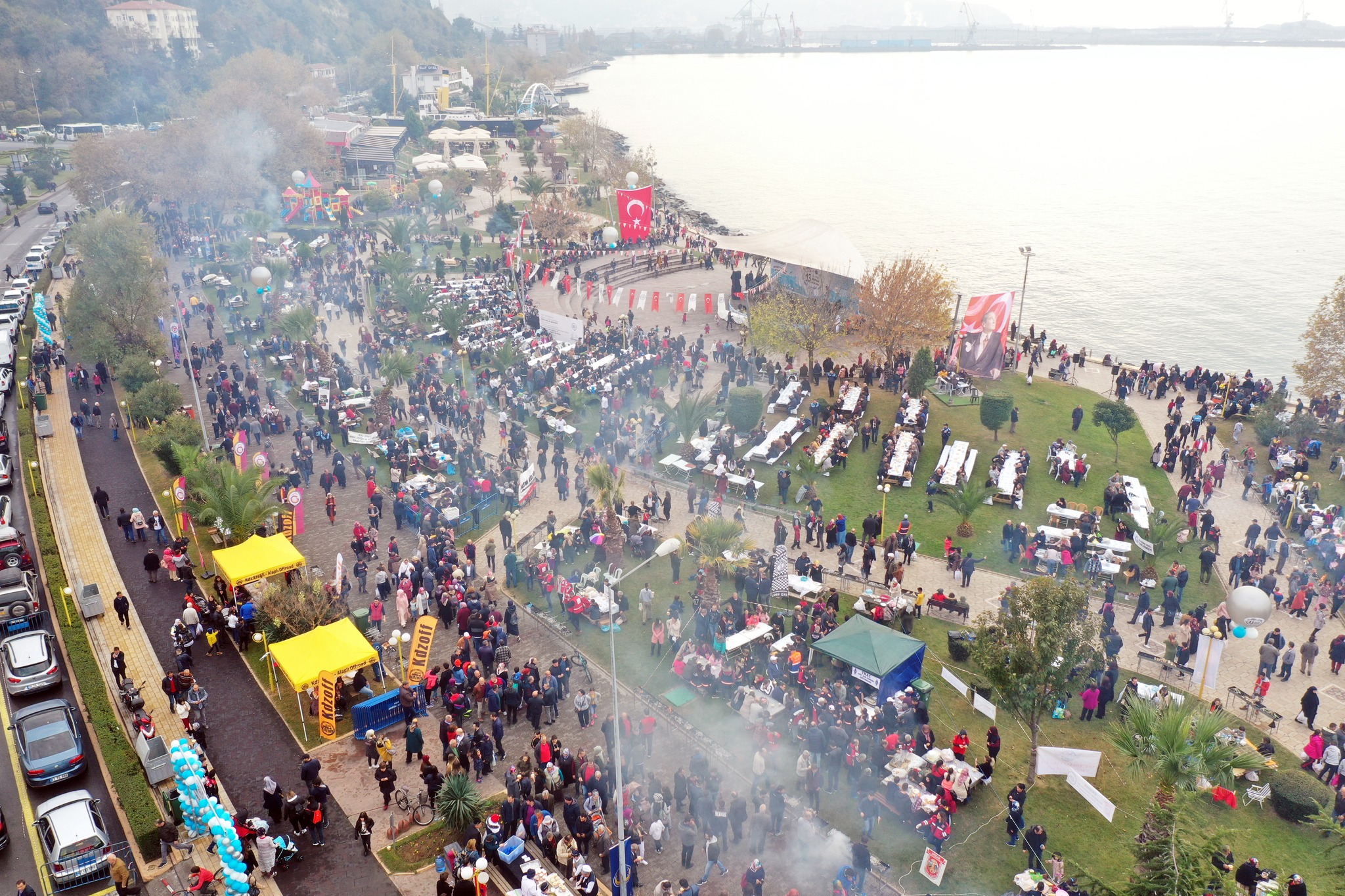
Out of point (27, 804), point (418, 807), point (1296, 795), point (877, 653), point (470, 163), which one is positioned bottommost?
point (27, 804)

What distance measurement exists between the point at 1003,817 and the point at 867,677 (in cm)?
378

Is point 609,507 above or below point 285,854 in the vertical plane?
above

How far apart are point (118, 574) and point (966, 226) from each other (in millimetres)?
76382

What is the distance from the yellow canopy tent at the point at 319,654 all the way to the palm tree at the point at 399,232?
38.8 m

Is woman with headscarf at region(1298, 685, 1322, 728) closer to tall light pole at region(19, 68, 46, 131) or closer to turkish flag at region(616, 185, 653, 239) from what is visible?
turkish flag at region(616, 185, 653, 239)

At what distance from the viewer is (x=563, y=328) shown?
39469 millimetres

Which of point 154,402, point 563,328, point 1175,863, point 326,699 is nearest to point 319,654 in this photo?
point 326,699

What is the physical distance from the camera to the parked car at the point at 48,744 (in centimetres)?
1722

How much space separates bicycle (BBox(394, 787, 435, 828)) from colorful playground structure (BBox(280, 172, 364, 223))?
56.3 metres

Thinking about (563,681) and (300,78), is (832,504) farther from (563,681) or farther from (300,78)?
(300,78)

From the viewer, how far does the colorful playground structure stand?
6525 cm

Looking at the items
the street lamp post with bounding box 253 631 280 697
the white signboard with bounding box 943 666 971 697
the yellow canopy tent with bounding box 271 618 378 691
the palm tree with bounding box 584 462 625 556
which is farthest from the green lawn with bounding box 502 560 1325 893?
the street lamp post with bounding box 253 631 280 697

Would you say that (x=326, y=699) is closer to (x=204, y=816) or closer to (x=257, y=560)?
(x=204, y=816)

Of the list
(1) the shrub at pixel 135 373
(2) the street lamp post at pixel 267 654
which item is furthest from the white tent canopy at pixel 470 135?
(2) the street lamp post at pixel 267 654
